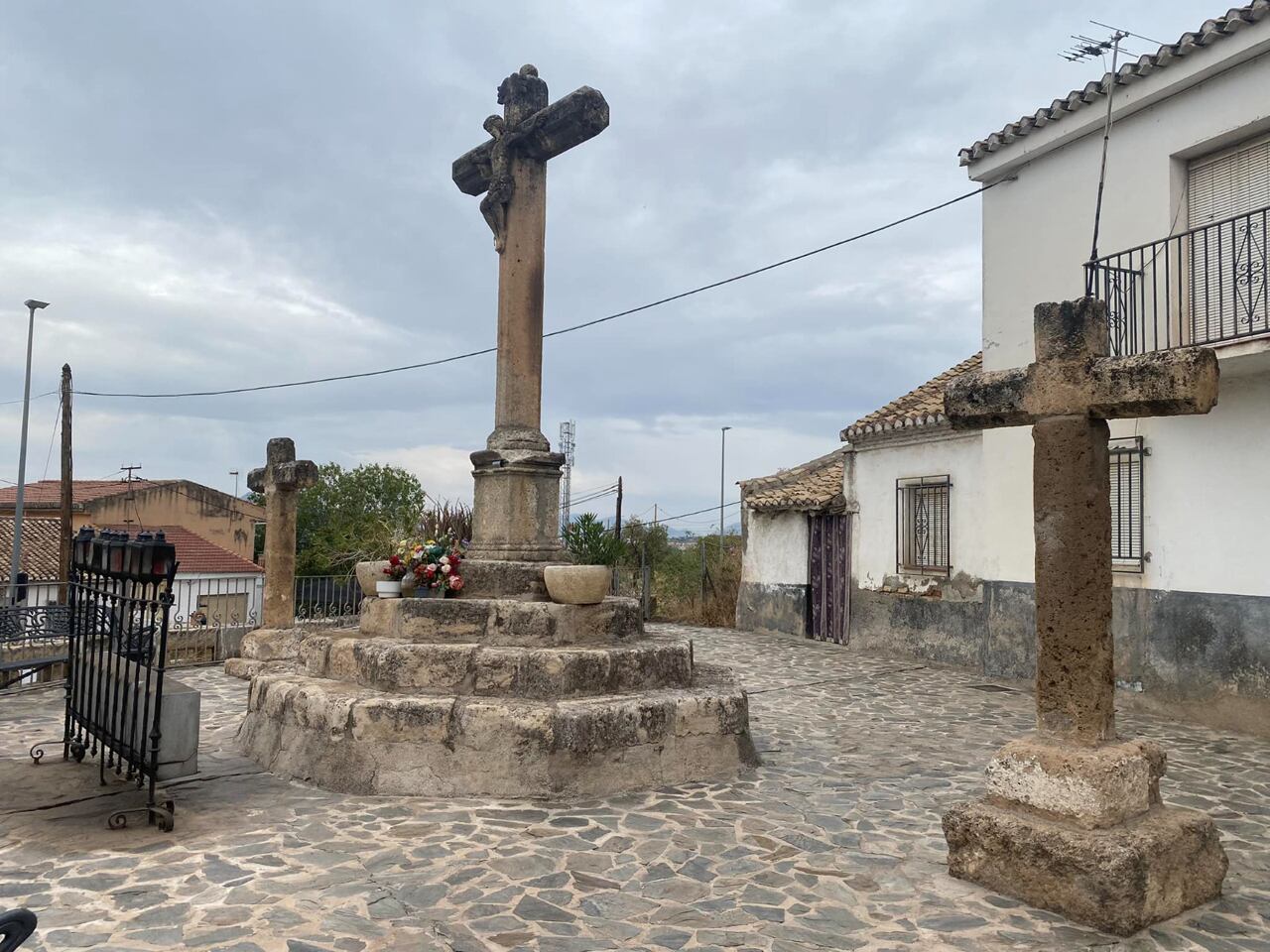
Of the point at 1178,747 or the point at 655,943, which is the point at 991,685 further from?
the point at 655,943

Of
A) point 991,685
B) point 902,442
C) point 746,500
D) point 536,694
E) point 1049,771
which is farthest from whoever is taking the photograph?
point 746,500

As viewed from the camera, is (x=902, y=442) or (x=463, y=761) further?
(x=902, y=442)

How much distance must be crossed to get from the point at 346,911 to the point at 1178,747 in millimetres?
6793

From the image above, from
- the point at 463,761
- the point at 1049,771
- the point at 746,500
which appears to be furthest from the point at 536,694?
the point at 746,500

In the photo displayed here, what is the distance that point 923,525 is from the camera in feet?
41.9

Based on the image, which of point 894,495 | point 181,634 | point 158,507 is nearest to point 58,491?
point 158,507

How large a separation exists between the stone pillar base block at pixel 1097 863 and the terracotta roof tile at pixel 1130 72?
7369mm

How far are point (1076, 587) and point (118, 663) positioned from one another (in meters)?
5.44

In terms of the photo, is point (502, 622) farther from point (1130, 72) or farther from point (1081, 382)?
point (1130, 72)

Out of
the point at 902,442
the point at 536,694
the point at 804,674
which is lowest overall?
the point at 804,674

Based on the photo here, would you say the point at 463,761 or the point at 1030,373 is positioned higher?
the point at 1030,373

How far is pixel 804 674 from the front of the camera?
1098 cm

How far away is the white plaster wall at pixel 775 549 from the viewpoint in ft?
51.0

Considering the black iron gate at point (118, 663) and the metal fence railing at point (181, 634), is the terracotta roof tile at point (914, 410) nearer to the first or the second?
the metal fence railing at point (181, 634)
